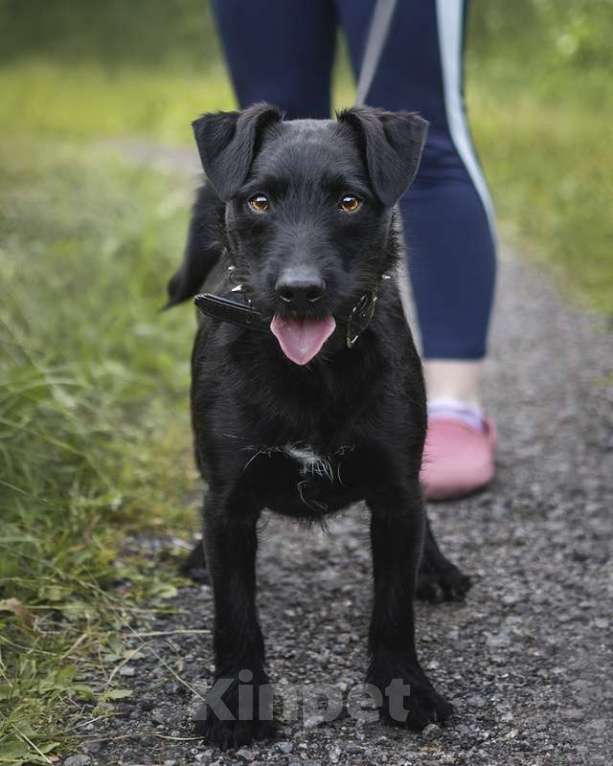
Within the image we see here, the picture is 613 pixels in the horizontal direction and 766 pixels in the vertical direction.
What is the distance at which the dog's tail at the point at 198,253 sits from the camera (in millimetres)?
2764

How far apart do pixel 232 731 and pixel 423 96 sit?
200 centimetres

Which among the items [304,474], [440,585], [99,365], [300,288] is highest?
[300,288]

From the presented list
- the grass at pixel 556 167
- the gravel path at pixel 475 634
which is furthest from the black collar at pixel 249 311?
the grass at pixel 556 167

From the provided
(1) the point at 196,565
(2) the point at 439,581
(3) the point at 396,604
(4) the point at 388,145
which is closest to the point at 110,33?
(1) the point at 196,565

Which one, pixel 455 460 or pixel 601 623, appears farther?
pixel 455 460

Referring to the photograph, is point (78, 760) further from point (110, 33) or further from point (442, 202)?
point (110, 33)

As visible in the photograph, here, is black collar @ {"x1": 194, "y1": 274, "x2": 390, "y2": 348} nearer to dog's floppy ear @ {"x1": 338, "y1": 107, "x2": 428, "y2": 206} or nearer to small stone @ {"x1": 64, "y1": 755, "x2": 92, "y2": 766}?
dog's floppy ear @ {"x1": 338, "y1": 107, "x2": 428, "y2": 206}

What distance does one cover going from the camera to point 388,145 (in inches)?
87.7

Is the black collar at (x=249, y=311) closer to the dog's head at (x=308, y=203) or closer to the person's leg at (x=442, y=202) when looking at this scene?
the dog's head at (x=308, y=203)

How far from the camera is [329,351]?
2262 millimetres

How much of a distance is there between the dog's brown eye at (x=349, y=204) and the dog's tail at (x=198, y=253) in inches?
21.4

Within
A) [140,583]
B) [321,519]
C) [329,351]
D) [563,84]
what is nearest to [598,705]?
[321,519]

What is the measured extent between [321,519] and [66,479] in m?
1.14

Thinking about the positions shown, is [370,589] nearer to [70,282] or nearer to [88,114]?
[70,282]
